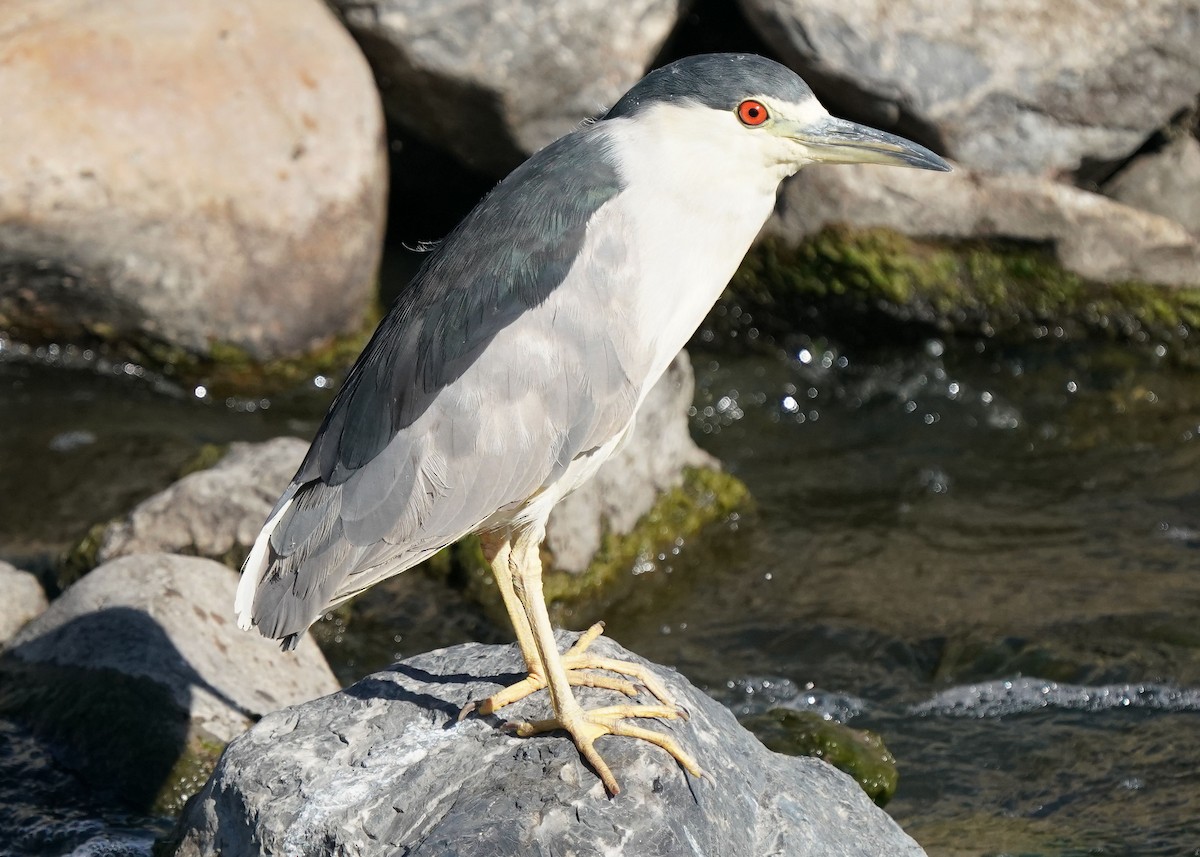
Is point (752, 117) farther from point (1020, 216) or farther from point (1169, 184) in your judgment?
point (1169, 184)

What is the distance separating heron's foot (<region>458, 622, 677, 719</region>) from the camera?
3.83 metres

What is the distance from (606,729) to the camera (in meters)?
3.62

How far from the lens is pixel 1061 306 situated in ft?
25.3

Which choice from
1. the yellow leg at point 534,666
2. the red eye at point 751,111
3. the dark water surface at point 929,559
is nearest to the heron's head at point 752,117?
the red eye at point 751,111

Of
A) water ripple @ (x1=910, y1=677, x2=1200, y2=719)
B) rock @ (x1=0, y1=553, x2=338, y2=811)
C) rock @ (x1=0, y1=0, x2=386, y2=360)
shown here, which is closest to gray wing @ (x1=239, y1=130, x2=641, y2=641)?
rock @ (x1=0, y1=553, x2=338, y2=811)

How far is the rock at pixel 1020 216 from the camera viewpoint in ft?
24.7

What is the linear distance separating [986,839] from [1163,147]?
15.7 feet

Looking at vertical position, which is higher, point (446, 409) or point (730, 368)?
point (446, 409)

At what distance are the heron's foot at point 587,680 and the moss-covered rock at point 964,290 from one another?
4226mm

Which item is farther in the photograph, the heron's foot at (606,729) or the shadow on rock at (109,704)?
the shadow on rock at (109,704)

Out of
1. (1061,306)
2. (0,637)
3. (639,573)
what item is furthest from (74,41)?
(1061,306)

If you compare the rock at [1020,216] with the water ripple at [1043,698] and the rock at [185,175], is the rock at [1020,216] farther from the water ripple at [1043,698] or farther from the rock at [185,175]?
the water ripple at [1043,698]

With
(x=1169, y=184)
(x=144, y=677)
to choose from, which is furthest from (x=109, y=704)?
(x=1169, y=184)

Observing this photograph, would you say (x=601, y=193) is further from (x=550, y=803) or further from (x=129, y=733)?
(x=129, y=733)
